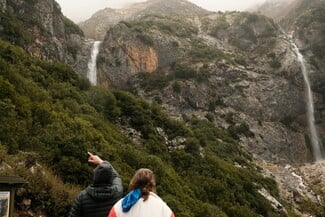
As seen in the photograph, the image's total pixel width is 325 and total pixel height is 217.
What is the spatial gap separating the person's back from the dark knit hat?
1143 millimetres

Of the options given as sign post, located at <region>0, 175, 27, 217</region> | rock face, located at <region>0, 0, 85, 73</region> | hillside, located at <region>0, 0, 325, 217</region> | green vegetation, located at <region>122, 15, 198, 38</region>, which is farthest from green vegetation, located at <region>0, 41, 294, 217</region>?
green vegetation, located at <region>122, 15, 198, 38</region>

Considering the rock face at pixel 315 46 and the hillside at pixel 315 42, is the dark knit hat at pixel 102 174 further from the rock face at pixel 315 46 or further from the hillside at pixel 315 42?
the hillside at pixel 315 42

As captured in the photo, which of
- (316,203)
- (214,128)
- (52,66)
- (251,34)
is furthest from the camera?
(251,34)

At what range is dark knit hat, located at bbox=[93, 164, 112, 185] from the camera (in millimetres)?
5438

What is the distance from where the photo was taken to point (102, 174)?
17.9ft

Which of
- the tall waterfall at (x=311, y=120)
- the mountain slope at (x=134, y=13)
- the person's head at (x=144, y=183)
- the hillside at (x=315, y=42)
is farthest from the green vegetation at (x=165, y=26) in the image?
the person's head at (x=144, y=183)

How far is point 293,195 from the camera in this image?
113ft

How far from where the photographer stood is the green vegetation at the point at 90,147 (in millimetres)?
12086

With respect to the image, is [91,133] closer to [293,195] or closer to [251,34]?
[293,195]

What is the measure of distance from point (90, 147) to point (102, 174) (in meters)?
10.9

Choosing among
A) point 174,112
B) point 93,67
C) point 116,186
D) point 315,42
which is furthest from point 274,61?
point 116,186

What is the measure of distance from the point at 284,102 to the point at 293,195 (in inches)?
933

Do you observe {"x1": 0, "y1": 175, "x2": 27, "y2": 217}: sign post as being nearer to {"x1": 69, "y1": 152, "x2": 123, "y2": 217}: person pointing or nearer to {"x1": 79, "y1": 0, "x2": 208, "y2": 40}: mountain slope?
{"x1": 69, "y1": 152, "x2": 123, "y2": 217}: person pointing

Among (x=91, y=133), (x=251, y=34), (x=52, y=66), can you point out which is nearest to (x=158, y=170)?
(x=91, y=133)
